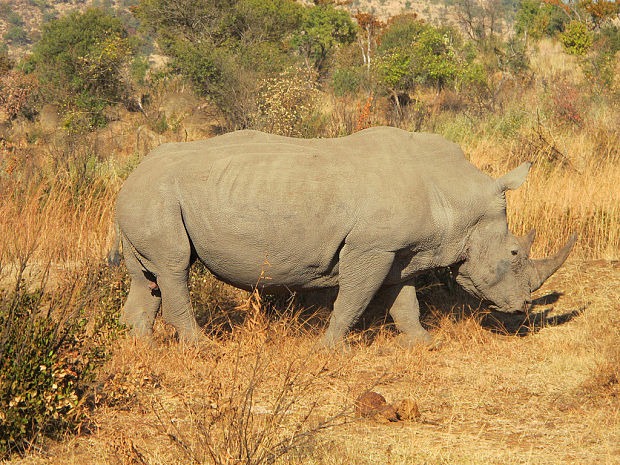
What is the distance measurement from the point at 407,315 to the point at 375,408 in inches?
63.7

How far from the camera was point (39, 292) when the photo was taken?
4645mm

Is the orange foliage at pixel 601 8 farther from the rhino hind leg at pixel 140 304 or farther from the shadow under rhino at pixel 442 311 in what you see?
the rhino hind leg at pixel 140 304

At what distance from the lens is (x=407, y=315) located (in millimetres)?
6320

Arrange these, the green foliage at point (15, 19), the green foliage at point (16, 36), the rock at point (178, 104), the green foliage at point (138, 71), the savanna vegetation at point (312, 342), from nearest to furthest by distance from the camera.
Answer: the savanna vegetation at point (312, 342) < the rock at point (178, 104) < the green foliage at point (138, 71) < the green foliage at point (16, 36) < the green foliage at point (15, 19)

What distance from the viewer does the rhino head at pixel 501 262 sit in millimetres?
6090

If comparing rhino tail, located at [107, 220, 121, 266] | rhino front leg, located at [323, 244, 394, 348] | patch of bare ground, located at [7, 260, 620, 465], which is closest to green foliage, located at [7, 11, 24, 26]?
rhino tail, located at [107, 220, 121, 266]

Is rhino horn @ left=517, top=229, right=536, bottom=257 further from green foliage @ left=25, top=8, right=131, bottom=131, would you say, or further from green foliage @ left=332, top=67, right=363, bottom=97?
green foliage @ left=332, top=67, right=363, bottom=97

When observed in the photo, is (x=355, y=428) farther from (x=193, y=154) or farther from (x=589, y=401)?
(x=193, y=154)

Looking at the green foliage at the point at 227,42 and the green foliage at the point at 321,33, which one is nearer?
the green foliage at the point at 227,42

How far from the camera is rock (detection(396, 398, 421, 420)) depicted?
4812 millimetres

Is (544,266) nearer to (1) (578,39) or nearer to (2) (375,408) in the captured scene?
(2) (375,408)

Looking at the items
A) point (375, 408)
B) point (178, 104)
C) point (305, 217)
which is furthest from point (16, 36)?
point (375, 408)

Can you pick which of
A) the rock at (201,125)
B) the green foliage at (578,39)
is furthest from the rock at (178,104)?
the green foliage at (578,39)

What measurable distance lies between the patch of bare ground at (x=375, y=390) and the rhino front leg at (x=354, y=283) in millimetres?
217
